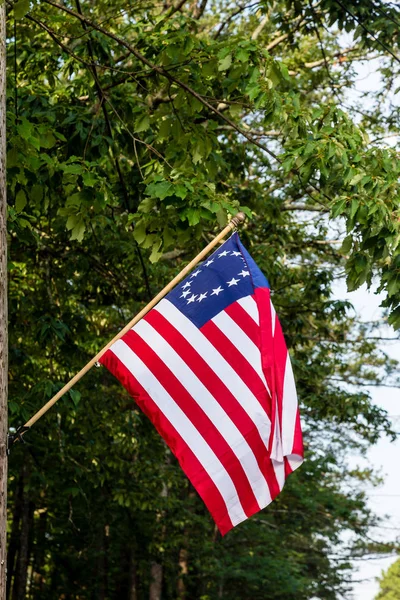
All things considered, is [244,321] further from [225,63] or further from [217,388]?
[225,63]

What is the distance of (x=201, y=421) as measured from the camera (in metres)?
5.18

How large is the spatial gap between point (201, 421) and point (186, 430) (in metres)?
0.10

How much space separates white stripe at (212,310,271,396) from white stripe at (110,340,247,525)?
0.51 meters

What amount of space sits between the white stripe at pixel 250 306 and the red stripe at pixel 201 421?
61 centimetres

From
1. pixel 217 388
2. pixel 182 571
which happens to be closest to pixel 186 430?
pixel 217 388

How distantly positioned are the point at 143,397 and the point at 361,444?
2593 cm

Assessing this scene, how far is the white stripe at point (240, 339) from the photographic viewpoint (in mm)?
5246

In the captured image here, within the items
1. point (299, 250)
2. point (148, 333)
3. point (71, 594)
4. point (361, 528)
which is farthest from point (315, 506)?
point (148, 333)

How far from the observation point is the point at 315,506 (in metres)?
25.9

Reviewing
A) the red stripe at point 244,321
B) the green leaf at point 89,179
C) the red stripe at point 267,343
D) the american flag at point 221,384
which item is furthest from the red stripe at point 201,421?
the green leaf at point 89,179

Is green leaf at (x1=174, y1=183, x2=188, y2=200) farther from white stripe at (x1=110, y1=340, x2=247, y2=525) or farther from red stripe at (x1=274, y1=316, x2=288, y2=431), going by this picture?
white stripe at (x1=110, y1=340, x2=247, y2=525)

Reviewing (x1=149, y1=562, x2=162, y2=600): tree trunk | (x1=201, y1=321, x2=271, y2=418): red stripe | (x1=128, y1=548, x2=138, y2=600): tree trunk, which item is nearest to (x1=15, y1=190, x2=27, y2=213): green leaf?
(x1=201, y1=321, x2=271, y2=418): red stripe

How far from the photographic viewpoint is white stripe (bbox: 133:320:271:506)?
16.7ft

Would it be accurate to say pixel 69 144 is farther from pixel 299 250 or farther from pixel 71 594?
pixel 71 594
